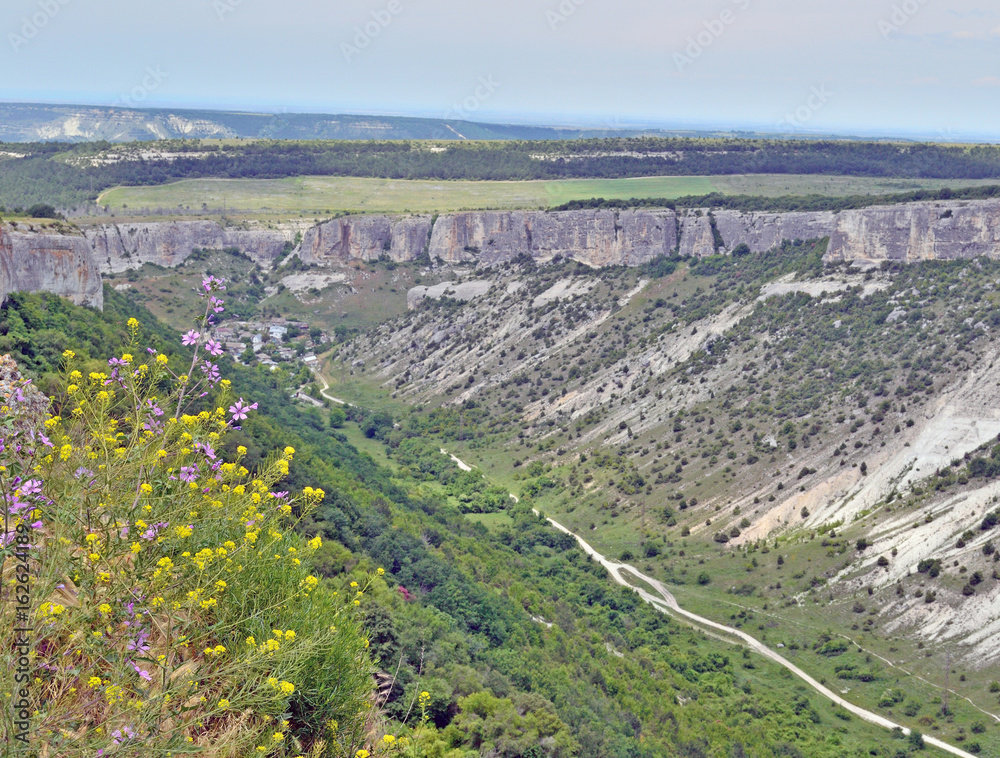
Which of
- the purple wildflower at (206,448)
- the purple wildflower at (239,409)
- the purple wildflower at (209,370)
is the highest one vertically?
the purple wildflower at (209,370)

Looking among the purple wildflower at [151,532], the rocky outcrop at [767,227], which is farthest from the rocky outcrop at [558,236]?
the purple wildflower at [151,532]

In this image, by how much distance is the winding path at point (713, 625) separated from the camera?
34.1m

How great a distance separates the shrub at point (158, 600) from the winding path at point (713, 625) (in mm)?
30717

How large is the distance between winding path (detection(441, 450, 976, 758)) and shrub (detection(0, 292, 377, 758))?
30.7 meters

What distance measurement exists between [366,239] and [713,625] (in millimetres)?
71751

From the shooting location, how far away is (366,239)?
338ft

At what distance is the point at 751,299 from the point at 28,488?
68258 mm

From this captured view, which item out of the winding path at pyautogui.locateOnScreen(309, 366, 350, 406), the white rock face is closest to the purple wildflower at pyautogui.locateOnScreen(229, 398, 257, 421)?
the winding path at pyautogui.locateOnScreen(309, 366, 350, 406)

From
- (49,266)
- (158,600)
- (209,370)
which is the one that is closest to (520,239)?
(49,266)

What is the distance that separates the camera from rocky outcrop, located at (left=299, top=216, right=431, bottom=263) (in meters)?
102

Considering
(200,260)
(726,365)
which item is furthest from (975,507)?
(200,260)

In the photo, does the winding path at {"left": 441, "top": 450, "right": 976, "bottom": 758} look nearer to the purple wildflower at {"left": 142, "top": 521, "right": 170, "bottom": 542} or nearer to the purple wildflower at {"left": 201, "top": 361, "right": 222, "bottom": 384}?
the purple wildflower at {"left": 201, "top": 361, "right": 222, "bottom": 384}

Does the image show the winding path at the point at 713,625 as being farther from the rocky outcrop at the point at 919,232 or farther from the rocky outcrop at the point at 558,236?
the rocky outcrop at the point at 558,236

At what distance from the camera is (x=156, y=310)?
275 feet
